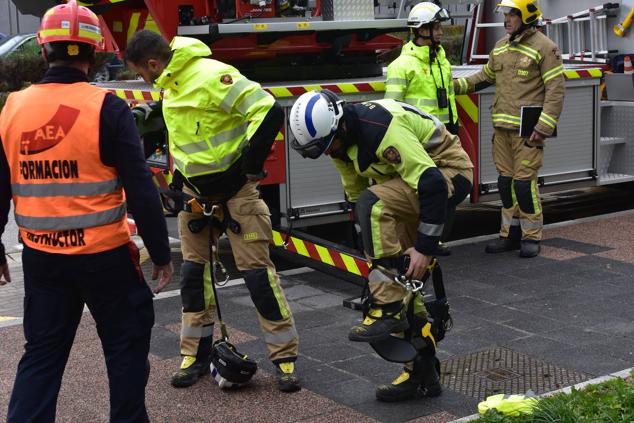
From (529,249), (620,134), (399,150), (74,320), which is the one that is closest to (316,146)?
(399,150)

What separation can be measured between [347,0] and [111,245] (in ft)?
19.5

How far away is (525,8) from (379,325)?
4.44m

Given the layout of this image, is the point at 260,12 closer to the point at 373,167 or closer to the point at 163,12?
the point at 163,12

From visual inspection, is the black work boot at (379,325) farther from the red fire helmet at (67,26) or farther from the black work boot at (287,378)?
the red fire helmet at (67,26)

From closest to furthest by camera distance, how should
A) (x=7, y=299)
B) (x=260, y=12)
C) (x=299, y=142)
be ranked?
1. (x=299, y=142)
2. (x=7, y=299)
3. (x=260, y=12)

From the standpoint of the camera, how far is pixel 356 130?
5105 mm

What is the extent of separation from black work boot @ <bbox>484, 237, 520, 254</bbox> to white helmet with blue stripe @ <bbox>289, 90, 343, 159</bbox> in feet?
13.5

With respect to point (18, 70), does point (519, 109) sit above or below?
above

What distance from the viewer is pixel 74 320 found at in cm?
429

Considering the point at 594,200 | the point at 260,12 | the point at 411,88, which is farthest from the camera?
the point at 594,200

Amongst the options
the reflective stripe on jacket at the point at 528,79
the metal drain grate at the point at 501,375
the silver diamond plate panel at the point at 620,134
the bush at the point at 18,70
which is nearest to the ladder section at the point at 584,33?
the silver diamond plate panel at the point at 620,134

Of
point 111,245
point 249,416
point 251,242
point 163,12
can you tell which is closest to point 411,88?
point 163,12

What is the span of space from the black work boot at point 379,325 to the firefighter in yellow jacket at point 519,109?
380 cm

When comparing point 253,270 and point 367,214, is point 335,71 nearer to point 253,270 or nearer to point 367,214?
point 253,270
